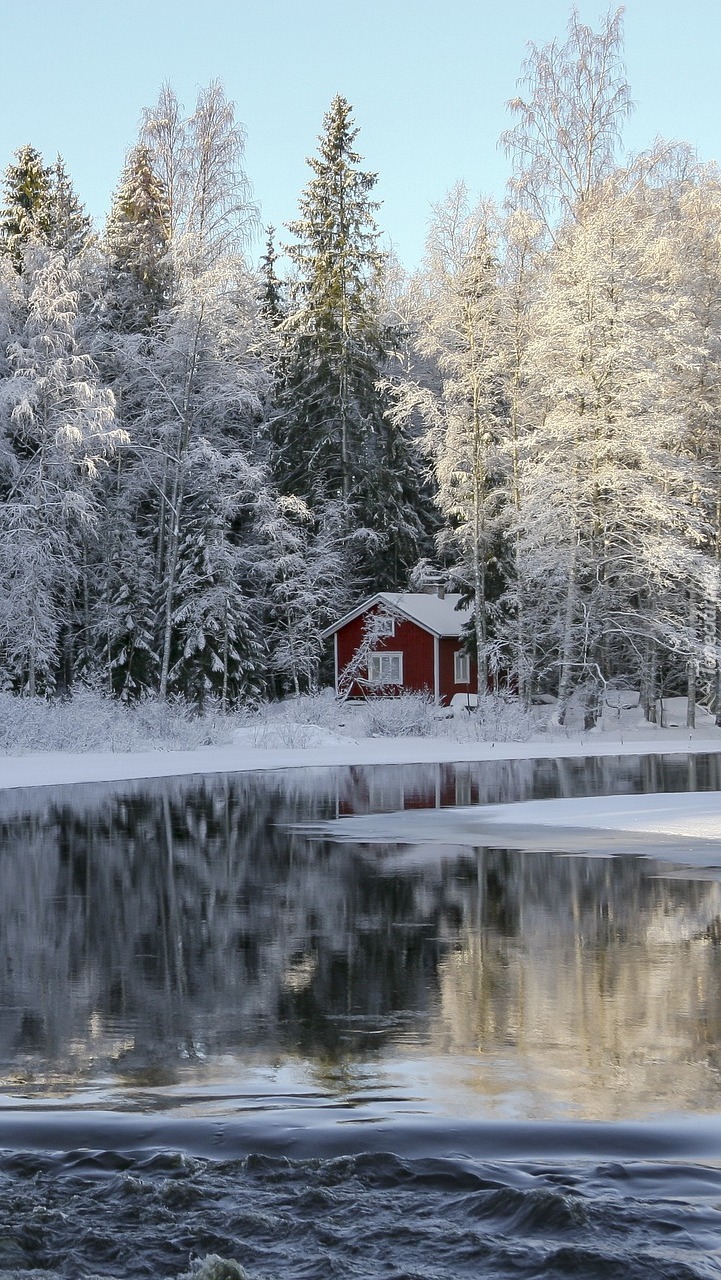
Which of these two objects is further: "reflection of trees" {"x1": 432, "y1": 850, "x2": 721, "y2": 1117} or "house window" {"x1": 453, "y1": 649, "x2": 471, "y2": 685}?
"house window" {"x1": 453, "y1": 649, "x2": 471, "y2": 685}

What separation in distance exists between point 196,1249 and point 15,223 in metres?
51.0

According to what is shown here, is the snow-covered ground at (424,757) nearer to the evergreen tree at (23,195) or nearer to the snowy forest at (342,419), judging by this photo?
the snowy forest at (342,419)

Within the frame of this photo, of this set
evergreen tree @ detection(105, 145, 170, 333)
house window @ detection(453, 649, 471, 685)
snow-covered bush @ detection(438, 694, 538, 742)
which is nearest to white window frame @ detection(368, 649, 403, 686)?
house window @ detection(453, 649, 471, 685)

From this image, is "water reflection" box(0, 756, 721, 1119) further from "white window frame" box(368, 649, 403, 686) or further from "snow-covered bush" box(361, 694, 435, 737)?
"white window frame" box(368, 649, 403, 686)

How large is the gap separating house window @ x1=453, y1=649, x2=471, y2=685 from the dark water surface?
4197 cm

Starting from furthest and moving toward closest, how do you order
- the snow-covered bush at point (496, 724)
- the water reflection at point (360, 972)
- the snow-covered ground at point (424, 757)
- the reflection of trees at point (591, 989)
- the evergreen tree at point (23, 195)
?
the evergreen tree at point (23, 195)
the snow-covered bush at point (496, 724)
the snow-covered ground at point (424, 757)
the water reflection at point (360, 972)
the reflection of trees at point (591, 989)

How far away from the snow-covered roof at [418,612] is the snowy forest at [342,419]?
1.01 m

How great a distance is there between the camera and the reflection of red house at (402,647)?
52.9 m

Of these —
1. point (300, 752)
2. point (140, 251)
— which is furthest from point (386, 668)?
point (300, 752)

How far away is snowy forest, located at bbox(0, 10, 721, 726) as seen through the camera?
40.1 meters

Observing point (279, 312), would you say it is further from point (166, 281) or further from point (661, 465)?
point (661, 465)

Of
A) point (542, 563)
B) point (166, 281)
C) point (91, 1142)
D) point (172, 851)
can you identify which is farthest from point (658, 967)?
point (166, 281)

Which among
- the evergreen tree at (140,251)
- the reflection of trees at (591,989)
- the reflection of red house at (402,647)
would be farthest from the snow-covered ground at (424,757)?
the evergreen tree at (140,251)

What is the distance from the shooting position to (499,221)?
144 feet
